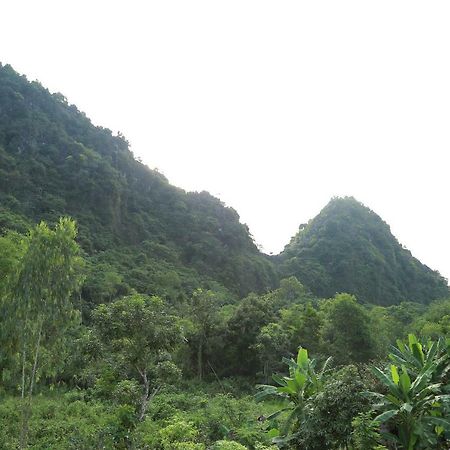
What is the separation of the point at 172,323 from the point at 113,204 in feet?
128

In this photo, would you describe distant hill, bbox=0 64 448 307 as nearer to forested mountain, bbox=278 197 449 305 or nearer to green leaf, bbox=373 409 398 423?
forested mountain, bbox=278 197 449 305

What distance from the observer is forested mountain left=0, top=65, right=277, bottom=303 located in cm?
4056

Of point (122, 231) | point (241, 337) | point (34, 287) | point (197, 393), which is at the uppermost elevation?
point (122, 231)

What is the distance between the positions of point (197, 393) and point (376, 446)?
41.7ft

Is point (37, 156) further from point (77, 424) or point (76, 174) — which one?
point (77, 424)

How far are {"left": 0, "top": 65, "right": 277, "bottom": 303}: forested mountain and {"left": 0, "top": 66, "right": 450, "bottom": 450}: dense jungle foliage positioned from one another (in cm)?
20

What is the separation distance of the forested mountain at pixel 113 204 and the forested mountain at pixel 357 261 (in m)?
10.2

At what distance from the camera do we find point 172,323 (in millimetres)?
11648

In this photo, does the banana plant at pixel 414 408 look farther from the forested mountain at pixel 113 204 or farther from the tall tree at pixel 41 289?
the forested mountain at pixel 113 204

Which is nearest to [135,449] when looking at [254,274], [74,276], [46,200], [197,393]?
[74,276]

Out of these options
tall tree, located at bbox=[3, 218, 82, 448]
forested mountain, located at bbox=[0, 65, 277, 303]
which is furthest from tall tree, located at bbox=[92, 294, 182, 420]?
forested mountain, located at bbox=[0, 65, 277, 303]

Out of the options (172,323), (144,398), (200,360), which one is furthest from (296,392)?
(200,360)

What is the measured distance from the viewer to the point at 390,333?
28297 mm

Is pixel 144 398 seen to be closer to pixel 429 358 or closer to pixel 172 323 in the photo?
pixel 172 323
